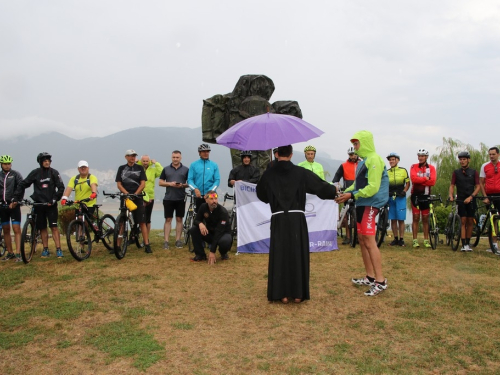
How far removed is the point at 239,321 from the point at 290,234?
4.14 ft

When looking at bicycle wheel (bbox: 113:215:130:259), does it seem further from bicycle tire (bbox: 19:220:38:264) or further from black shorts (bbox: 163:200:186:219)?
bicycle tire (bbox: 19:220:38:264)

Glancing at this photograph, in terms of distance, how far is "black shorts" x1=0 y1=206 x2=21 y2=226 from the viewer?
27.0 ft

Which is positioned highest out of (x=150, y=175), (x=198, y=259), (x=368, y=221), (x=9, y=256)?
(x=150, y=175)

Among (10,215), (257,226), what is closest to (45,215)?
(10,215)

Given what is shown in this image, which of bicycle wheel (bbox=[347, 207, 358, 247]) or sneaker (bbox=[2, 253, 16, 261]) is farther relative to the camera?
bicycle wheel (bbox=[347, 207, 358, 247])

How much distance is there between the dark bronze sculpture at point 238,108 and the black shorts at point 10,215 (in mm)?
4932

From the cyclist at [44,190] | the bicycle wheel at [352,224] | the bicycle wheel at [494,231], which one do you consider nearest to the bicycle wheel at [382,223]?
the bicycle wheel at [352,224]

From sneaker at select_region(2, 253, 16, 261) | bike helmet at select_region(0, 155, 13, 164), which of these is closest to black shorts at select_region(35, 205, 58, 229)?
sneaker at select_region(2, 253, 16, 261)

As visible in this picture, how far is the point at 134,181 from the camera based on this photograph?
8.72 m

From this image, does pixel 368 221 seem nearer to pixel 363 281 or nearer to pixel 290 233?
pixel 363 281

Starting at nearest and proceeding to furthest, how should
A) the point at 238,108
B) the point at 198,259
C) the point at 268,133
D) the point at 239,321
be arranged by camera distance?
the point at 239,321, the point at 268,133, the point at 198,259, the point at 238,108

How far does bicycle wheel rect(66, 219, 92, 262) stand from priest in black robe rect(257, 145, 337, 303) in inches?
168

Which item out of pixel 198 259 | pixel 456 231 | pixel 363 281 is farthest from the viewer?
pixel 456 231

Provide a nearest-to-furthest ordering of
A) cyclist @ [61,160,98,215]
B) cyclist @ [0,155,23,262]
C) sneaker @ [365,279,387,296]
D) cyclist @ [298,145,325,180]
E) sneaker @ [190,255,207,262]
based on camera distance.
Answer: sneaker @ [365,279,387,296], sneaker @ [190,255,207,262], cyclist @ [0,155,23,262], cyclist @ [61,160,98,215], cyclist @ [298,145,325,180]
